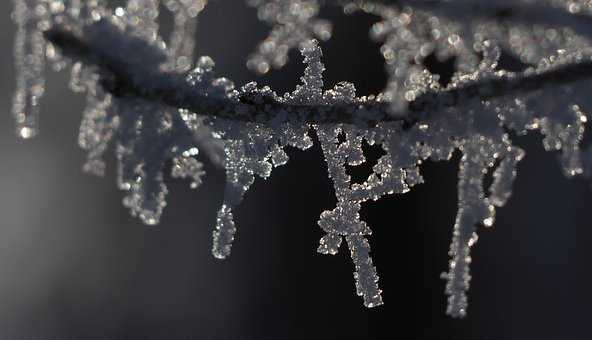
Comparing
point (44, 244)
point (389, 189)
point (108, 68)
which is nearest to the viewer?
point (108, 68)

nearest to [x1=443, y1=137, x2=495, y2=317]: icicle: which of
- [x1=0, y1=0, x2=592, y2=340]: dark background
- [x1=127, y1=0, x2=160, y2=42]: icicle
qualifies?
[x1=127, y1=0, x2=160, y2=42]: icicle

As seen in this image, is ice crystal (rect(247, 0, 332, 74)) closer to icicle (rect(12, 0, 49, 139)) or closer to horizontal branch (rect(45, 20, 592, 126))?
horizontal branch (rect(45, 20, 592, 126))

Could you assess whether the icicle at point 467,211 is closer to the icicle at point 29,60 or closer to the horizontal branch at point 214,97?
the horizontal branch at point 214,97

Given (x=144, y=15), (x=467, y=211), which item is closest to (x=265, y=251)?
(x=467, y=211)

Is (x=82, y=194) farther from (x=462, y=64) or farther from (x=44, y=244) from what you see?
(x=462, y=64)

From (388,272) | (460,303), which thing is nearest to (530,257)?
(388,272)

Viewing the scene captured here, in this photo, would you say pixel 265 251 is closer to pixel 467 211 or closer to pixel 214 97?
pixel 467 211
